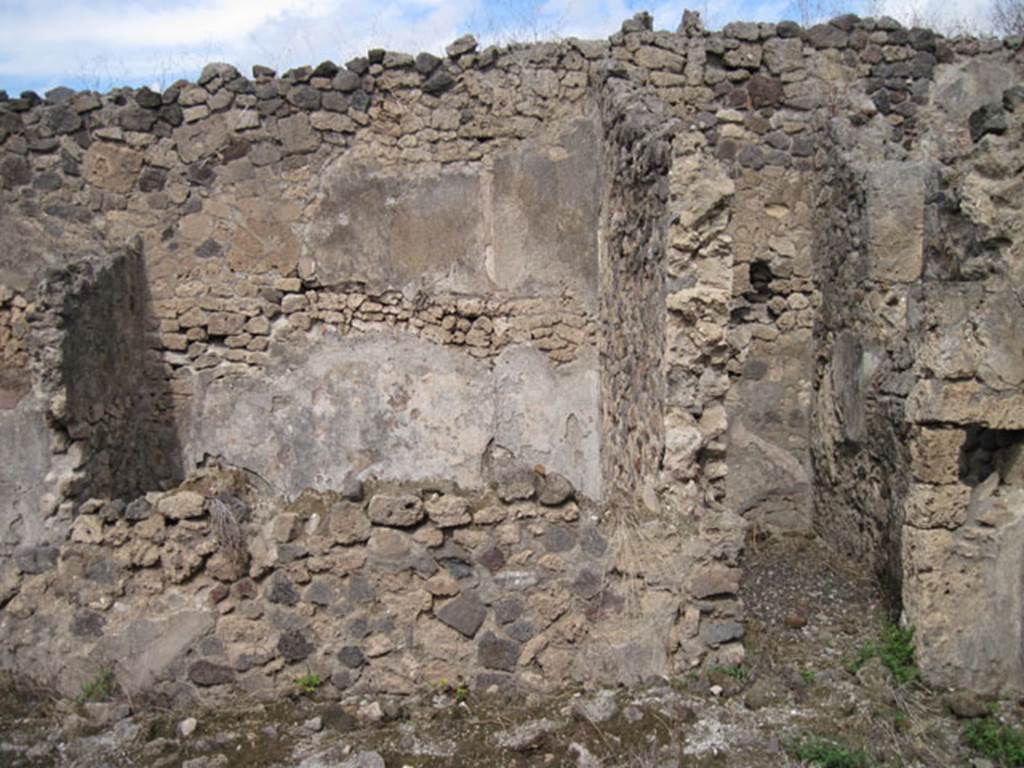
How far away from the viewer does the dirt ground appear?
11.5ft

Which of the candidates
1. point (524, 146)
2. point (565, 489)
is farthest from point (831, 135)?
point (565, 489)

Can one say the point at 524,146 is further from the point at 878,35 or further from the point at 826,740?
the point at 826,740

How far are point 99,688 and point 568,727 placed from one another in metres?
2.10

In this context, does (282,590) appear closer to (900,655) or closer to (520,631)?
(520,631)

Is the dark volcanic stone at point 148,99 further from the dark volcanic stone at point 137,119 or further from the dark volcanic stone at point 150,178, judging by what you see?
the dark volcanic stone at point 150,178

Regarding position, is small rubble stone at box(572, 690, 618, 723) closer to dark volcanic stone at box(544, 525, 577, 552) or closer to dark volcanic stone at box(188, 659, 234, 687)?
dark volcanic stone at box(544, 525, 577, 552)

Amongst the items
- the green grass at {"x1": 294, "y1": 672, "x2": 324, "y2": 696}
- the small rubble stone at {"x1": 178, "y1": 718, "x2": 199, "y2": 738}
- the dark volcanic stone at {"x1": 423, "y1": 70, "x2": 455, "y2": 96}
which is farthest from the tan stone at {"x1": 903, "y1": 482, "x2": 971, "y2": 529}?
the dark volcanic stone at {"x1": 423, "y1": 70, "x2": 455, "y2": 96}

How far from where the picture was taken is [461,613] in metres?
3.97

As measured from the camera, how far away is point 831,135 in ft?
19.7

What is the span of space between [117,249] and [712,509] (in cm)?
432

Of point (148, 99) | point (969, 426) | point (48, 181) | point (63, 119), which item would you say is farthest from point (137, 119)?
point (969, 426)

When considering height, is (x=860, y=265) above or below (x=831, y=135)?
below

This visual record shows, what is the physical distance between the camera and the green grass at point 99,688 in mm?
3928

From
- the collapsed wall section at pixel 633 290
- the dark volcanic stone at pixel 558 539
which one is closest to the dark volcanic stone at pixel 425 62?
the collapsed wall section at pixel 633 290
